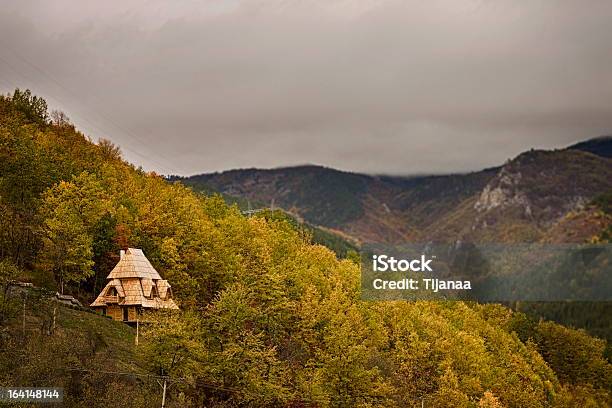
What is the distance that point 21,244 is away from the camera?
96.6 meters

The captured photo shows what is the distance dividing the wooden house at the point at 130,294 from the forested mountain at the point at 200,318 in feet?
9.10

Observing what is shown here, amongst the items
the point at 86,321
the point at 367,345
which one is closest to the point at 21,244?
the point at 86,321

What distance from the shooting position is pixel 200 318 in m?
89.4

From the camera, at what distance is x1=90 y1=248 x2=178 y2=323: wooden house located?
307 ft

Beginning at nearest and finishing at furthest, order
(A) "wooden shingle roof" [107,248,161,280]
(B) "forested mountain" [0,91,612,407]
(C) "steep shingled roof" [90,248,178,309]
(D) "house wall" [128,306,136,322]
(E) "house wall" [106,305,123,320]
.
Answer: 1. (B) "forested mountain" [0,91,612,407]
2. (C) "steep shingled roof" [90,248,178,309]
3. (E) "house wall" [106,305,123,320]
4. (D) "house wall" [128,306,136,322]
5. (A) "wooden shingle roof" [107,248,161,280]

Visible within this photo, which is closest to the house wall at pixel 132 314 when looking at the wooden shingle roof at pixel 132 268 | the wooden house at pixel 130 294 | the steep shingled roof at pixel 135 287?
the wooden house at pixel 130 294

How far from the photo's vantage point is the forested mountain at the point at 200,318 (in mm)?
69875

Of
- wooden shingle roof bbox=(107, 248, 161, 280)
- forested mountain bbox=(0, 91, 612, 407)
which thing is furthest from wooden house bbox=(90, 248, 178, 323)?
forested mountain bbox=(0, 91, 612, 407)

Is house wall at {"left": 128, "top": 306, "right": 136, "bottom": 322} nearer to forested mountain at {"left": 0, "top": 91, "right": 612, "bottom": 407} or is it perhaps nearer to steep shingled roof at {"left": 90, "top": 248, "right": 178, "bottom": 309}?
steep shingled roof at {"left": 90, "top": 248, "right": 178, "bottom": 309}

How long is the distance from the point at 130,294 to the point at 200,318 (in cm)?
978

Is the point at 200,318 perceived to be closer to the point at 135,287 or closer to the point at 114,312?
the point at 135,287

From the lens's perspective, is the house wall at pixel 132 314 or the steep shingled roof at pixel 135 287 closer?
the steep shingled roof at pixel 135 287

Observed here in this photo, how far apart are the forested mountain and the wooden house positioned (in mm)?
2774

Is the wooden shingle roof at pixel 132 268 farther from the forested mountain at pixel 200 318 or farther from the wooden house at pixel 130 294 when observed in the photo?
the forested mountain at pixel 200 318
